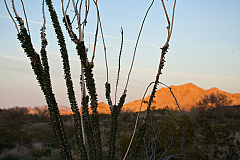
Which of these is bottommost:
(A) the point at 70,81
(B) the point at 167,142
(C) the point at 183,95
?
(B) the point at 167,142

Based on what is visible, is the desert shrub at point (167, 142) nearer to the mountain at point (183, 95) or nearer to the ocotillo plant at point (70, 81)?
the ocotillo plant at point (70, 81)

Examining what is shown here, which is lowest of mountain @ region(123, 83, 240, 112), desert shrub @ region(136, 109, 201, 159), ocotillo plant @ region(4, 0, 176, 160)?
desert shrub @ region(136, 109, 201, 159)

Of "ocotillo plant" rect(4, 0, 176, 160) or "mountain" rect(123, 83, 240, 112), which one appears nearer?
"ocotillo plant" rect(4, 0, 176, 160)

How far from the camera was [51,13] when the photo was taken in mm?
1542

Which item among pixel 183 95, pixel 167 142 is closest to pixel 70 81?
pixel 167 142

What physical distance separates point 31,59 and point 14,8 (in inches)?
15.2

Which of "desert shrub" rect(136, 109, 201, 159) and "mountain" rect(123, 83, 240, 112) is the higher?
"mountain" rect(123, 83, 240, 112)

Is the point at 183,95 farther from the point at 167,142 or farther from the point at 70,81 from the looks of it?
the point at 70,81

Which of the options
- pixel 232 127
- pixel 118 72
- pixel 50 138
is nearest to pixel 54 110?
pixel 118 72

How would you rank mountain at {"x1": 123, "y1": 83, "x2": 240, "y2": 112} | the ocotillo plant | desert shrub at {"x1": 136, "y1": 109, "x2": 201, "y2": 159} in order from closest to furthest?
the ocotillo plant < desert shrub at {"x1": 136, "y1": 109, "x2": 201, "y2": 159} < mountain at {"x1": 123, "y1": 83, "x2": 240, "y2": 112}

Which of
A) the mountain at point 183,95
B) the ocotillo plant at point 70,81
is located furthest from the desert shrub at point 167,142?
the mountain at point 183,95

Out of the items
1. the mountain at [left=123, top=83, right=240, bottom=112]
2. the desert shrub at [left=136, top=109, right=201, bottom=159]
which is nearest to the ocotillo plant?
the desert shrub at [left=136, top=109, right=201, bottom=159]

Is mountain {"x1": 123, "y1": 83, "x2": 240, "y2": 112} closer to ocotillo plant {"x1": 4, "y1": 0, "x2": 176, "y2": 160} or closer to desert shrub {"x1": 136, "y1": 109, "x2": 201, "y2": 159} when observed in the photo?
desert shrub {"x1": 136, "y1": 109, "x2": 201, "y2": 159}

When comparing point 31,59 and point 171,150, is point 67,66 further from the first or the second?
point 171,150
